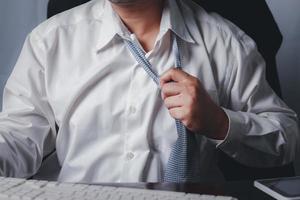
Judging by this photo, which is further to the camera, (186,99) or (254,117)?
(254,117)

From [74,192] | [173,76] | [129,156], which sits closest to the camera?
[74,192]

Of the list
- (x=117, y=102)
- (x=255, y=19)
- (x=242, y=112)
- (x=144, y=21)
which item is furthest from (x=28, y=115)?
(x=255, y=19)

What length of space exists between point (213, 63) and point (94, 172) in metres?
0.35

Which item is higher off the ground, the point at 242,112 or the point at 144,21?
the point at 144,21

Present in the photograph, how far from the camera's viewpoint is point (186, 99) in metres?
0.77

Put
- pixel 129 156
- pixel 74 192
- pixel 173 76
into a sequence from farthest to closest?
1. pixel 129 156
2. pixel 173 76
3. pixel 74 192

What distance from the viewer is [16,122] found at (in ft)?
3.00

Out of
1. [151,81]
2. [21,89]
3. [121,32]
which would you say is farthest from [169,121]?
[21,89]

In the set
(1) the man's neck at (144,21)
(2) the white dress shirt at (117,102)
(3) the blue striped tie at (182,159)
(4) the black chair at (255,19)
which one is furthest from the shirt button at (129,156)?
(4) the black chair at (255,19)

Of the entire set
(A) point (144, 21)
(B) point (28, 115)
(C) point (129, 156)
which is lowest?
(C) point (129, 156)

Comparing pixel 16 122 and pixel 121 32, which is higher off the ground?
pixel 121 32

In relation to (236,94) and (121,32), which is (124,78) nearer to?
(121,32)

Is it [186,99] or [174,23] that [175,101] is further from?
[174,23]

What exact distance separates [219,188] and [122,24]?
17.9 inches
